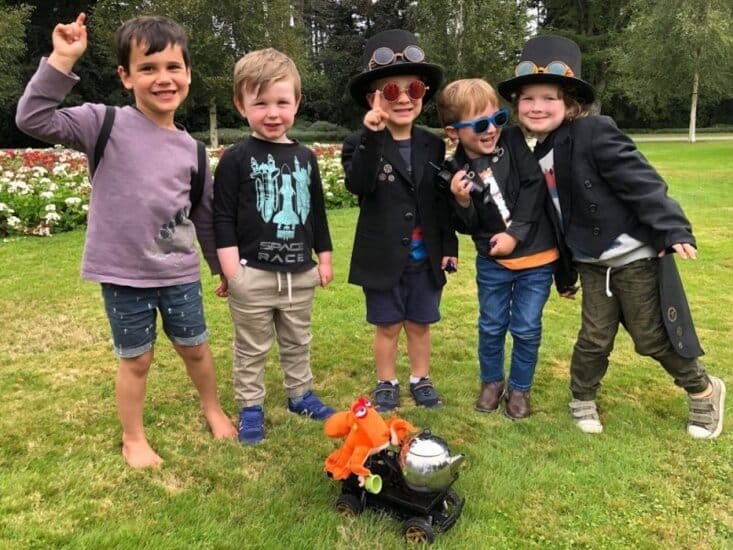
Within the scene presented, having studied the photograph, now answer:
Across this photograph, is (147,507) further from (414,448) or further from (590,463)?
(590,463)

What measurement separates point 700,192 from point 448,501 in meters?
11.3

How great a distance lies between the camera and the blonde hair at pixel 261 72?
2863mm

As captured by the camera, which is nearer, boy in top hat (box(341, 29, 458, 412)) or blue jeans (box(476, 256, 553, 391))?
boy in top hat (box(341, 29, 458, 412))

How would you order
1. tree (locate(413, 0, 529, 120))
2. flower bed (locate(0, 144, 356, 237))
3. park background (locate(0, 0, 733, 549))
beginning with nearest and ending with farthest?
1. park background (locate(0, 0, 733, 549))
2. flower bed (locate(0, 144, 356, 237))
3. tree (locate(413, 0, 529, 120))

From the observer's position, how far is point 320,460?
2.90m

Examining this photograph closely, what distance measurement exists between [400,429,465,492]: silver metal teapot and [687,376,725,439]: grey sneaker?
1.50 meters

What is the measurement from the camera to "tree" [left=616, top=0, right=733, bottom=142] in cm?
2653

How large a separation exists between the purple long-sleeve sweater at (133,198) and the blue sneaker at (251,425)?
81 cm

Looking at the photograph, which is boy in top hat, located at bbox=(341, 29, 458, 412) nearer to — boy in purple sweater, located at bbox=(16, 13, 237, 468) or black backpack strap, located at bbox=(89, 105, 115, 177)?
boy in purple sweater, located at bbox=(16, 13, 237, 468)

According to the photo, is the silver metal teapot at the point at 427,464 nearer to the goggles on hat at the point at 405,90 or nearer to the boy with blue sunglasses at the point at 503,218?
the boy with blue sunglasses at the point at 503,218

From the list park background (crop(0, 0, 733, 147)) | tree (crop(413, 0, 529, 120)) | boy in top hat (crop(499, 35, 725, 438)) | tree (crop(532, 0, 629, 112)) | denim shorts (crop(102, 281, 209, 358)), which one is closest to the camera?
denim shorts (crop(102, 281, 209, 358))

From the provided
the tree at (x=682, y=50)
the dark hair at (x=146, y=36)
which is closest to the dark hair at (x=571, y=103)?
the dark hair at (x=146, y=36)

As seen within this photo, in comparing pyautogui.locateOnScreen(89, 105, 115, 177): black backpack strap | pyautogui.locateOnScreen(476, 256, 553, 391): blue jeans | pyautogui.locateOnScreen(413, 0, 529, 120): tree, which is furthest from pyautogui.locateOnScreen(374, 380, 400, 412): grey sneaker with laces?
pyautogui.locateOnScreen(413, 0, 529, 120): tree

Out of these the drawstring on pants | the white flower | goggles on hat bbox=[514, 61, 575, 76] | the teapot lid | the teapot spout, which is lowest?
the teapot spout
